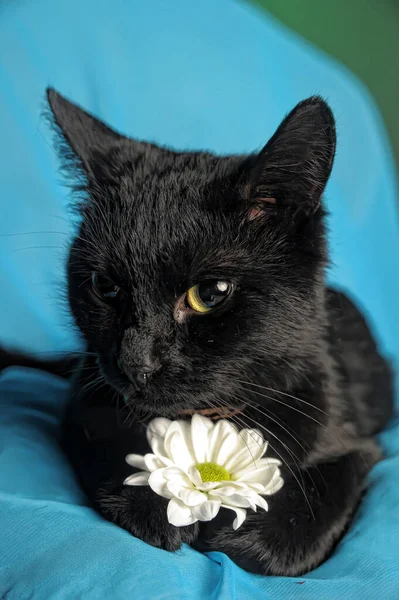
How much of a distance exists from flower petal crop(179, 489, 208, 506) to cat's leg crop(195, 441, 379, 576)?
11 centimetres

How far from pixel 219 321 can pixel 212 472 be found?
0.18m

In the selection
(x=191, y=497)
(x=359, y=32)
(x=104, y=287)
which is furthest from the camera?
(x=359, y=32)

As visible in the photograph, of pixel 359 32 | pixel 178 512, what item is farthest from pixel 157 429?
pixel 359 32

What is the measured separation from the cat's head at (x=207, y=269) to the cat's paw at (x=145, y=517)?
0.10 meters

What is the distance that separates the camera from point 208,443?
2.50 ft

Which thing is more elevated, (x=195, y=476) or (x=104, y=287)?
(x=104, y=287)

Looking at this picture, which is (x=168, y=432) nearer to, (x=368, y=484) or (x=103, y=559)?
(x=103, y=559)

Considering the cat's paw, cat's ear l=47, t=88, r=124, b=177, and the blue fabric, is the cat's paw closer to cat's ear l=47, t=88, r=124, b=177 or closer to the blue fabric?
the blue fabric

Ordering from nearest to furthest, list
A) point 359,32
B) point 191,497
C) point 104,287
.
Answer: point 191,497 < point 104,287 < point 359,32

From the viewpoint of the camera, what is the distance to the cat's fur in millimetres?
725

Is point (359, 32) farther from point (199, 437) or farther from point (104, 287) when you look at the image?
point (199, 437)

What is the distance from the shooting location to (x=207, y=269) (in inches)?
28.6

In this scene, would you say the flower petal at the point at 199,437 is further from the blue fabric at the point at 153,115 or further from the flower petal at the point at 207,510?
the blue fabric at the point at 153,115

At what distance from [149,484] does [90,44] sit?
0.95 metres
